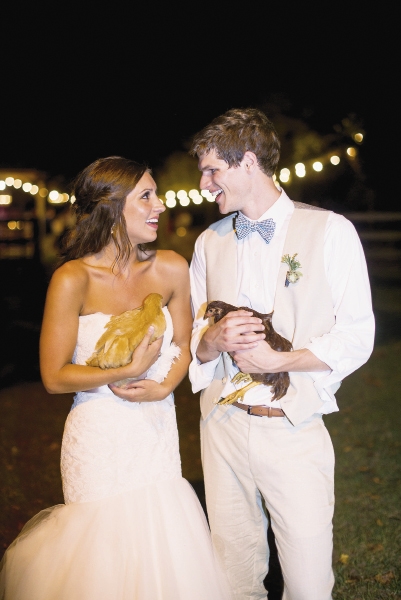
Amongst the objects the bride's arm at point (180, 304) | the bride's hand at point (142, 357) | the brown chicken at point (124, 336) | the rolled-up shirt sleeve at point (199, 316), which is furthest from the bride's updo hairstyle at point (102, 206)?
the bride's hand at point (142, 357)

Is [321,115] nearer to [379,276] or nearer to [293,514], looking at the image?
[379,276]

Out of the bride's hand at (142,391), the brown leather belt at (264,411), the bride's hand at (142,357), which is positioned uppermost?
the bride's hand at (142,357)

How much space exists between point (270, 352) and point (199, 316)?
691 mm

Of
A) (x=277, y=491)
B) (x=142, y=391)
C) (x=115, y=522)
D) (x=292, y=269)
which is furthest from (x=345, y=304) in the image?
(x=115, y=522)

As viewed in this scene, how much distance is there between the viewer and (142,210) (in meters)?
Result: 2.89

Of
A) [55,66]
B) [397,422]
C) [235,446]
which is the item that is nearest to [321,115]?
[55,66]

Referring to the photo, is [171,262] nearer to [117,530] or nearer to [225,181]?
[225,181]

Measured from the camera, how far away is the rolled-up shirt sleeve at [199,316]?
Answer: 2838 millimetres

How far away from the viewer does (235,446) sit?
273 cm

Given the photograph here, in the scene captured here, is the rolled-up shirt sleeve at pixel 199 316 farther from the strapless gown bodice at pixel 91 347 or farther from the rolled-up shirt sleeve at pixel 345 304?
the rolled-up shirt sleeve at pixel 345 304

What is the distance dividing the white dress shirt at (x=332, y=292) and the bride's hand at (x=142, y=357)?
0.32 meters

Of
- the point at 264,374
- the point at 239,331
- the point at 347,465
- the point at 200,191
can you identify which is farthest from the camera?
the point at 347,465

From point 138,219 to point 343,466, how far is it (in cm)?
380

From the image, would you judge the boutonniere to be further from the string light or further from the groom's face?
the string light
